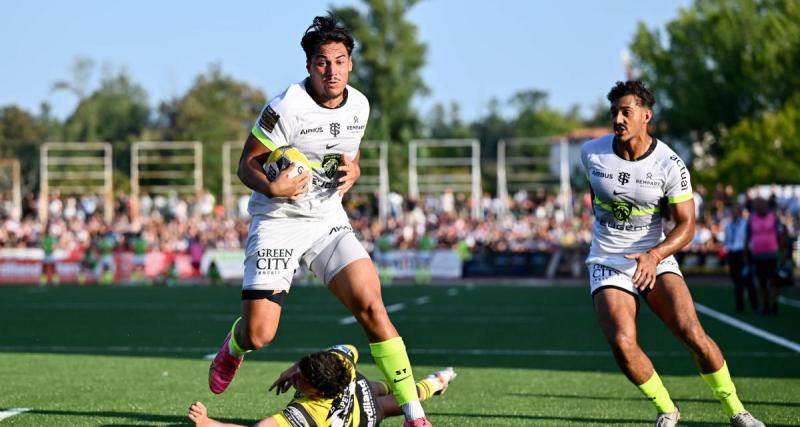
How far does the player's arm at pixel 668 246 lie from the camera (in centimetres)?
789

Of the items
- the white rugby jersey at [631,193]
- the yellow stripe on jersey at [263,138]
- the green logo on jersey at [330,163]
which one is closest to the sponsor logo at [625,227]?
the white rugby jersey at [631,193]

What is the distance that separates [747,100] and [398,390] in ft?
189

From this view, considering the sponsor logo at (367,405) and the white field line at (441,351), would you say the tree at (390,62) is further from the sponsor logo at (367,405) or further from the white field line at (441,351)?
the sponsor logo at (367,405)

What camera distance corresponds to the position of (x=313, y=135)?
746cm

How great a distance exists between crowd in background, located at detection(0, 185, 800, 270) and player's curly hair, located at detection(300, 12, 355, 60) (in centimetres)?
2898

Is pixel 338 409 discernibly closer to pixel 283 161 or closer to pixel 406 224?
pixel 283 161

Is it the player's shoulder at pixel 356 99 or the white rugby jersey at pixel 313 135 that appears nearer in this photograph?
the white rugby jersey at pixel 313 135

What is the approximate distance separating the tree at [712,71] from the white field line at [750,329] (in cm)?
3441

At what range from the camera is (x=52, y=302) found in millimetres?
26031

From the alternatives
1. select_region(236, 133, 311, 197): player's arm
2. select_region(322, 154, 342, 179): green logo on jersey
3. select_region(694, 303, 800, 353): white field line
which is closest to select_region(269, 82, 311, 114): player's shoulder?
select_region(236, 133, 311, 197): player's arm

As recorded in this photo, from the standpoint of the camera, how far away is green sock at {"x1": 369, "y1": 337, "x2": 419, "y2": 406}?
7.36 metres

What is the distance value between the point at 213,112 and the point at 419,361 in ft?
249

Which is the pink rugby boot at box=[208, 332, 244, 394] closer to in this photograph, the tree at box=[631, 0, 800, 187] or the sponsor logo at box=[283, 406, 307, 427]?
the sponsor logo at box=[283, 406, 307, 427]

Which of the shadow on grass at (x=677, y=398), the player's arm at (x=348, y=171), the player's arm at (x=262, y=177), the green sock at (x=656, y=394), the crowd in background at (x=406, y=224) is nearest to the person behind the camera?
the player's arm at (x=262, y=177)
